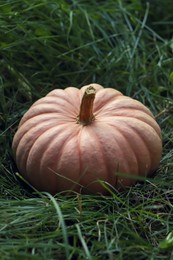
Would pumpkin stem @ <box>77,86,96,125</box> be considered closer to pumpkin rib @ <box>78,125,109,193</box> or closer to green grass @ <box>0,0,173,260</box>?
pumpkin rib @ <box>78,125,109,193</box>

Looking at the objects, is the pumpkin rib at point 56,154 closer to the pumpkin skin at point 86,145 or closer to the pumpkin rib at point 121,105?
the pumpkin skin at point 86,145

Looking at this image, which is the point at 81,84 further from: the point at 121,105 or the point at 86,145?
the point at 86,145

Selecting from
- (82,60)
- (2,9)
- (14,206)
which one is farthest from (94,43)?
(14,206)

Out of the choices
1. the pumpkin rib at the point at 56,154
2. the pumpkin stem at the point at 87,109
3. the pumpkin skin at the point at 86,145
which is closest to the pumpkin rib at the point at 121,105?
the pumpkin skin at the point at 86,145

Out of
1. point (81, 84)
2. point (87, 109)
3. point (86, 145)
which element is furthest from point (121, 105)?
point (81, 84)

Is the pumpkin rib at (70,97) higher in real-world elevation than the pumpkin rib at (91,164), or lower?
higher

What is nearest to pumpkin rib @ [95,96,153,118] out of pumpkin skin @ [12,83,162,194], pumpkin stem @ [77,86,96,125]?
pumpkin skin @ [12,83,162,194]
